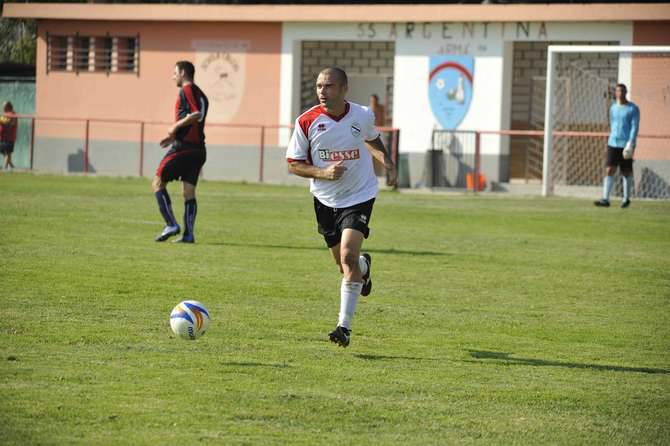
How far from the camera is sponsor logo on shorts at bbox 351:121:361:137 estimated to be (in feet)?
30.7

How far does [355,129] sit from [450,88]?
71.6ft

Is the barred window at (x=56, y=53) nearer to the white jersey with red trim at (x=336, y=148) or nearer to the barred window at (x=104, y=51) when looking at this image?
the barred window at (x=104, y=51)

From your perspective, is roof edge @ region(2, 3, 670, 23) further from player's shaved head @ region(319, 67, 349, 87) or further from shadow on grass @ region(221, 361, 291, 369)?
shadow on grass @ region(221, 361, 291, 369)

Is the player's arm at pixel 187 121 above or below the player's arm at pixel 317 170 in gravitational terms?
above

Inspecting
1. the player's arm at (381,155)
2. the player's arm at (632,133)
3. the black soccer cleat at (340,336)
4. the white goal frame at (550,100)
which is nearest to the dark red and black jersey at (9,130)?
the white goal frame at (550,100)

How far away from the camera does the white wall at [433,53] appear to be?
2973 cm

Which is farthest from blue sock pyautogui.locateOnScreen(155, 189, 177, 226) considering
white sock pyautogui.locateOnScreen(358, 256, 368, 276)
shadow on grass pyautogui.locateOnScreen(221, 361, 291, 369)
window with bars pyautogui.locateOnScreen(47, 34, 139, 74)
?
window with bars pyautogui.locateOnScreen(47, 34, 139, 74)

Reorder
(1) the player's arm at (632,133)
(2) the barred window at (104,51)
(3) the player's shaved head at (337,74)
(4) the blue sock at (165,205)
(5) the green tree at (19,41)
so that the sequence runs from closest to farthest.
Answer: (3) the player's shaved head at (337,74) → (4) the blue sock at (165,205) → (1) the player's arm at (632,133) → (2) the barred window at (104,51) → (5) the green tree at (19,41)

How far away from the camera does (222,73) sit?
33938mm

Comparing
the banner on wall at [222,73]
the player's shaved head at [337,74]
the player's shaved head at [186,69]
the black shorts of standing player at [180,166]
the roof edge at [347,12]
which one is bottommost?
the black shorts of standing player at [180,166]

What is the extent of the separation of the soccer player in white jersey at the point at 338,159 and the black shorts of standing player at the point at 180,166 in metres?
6.54

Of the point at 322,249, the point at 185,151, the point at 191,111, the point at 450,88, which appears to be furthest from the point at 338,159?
the point at 450,88

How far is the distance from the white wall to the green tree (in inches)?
590

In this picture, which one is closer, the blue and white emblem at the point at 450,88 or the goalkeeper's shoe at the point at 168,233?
the goalkeeper's shoe at the point at 168,233
